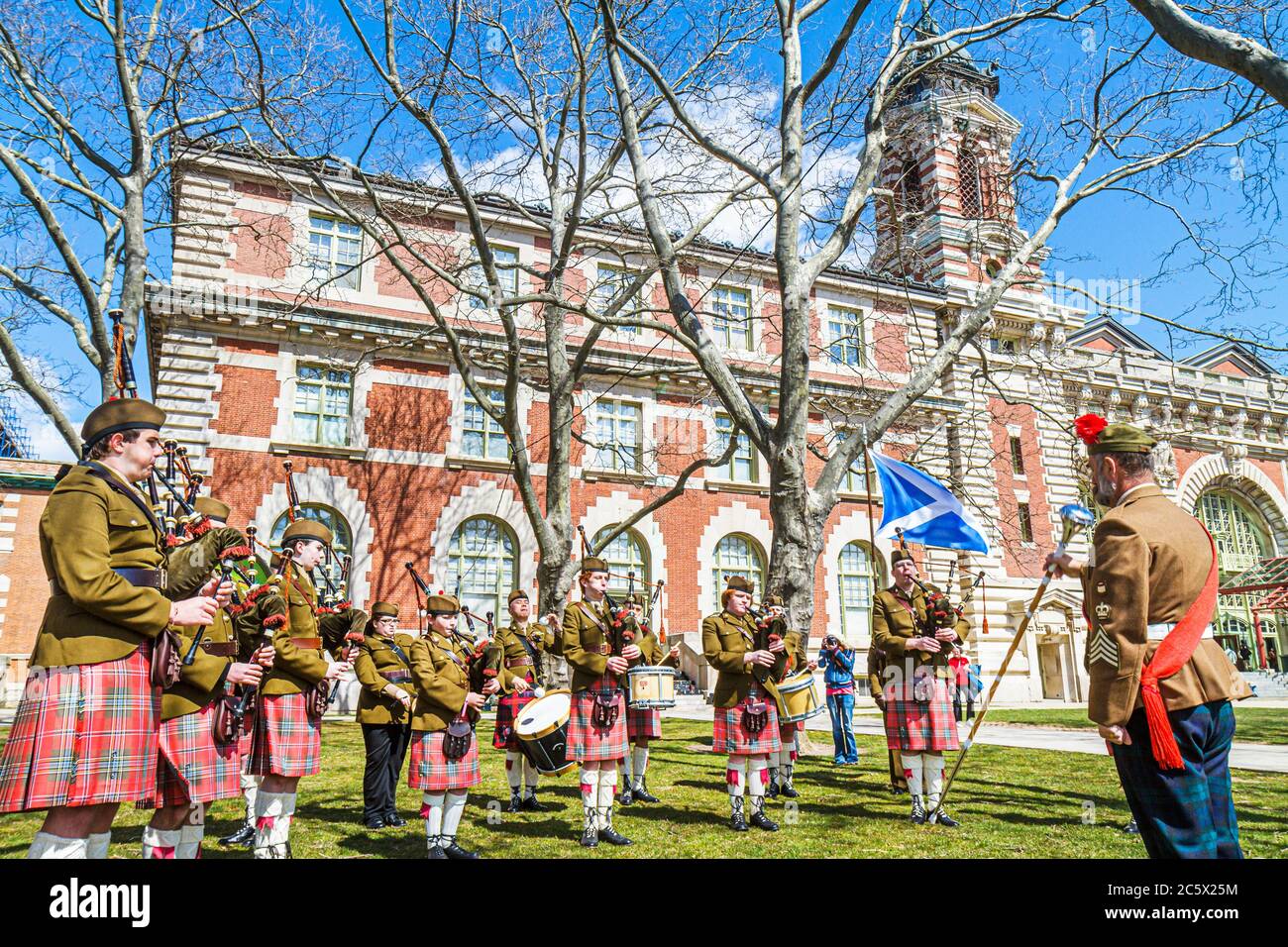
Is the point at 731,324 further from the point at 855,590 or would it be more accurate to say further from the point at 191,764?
the point at 191,764

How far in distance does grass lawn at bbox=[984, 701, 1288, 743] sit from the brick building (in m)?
4.41

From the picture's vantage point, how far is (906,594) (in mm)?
8820

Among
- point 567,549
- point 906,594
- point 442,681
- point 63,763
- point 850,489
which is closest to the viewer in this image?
point 63,763

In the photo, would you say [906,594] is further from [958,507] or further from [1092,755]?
[1092,755]

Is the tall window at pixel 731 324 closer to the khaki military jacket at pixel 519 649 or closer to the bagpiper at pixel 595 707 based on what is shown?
the khaki military jacket at pixel 519 649

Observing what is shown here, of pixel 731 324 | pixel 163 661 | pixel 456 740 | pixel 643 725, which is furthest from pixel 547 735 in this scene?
pixel 731 324

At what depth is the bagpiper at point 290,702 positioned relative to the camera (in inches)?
238

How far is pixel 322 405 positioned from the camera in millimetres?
22562

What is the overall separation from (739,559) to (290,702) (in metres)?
21.2

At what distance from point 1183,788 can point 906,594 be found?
16.3 feet

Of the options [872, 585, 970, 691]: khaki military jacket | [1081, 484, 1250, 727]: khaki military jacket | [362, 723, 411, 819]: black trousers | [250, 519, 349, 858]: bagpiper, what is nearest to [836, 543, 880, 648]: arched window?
[872, 585, 970, 691]: khaki military jacket

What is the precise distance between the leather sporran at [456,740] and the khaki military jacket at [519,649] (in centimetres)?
223
